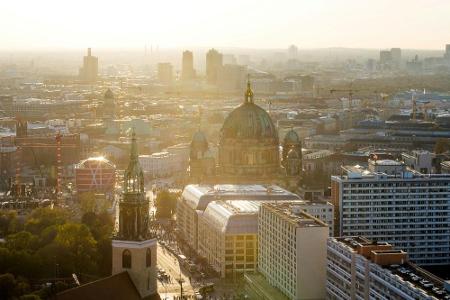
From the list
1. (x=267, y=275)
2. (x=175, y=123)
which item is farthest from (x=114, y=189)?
(x=175, y=123)

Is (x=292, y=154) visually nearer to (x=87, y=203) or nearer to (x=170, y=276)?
(x=87, y=203)

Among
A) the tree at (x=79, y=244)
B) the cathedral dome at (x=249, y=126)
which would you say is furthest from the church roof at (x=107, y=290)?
the cathedral dome at (x=249, y=126)

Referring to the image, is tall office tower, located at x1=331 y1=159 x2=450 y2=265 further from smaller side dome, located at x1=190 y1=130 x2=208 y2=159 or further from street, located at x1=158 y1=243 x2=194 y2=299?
smaller side dome, located at x1=190 y1=130 x2=208 y2=159

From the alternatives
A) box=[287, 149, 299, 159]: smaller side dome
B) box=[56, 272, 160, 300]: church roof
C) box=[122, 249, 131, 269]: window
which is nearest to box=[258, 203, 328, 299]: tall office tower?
box=[122, 249, 131, 269]: window

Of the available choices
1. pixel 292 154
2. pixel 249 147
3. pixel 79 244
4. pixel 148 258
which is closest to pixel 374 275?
pixel 148 258

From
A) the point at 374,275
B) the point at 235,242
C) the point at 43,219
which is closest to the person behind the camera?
the point at 374,275

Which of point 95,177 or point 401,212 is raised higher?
point 401,212

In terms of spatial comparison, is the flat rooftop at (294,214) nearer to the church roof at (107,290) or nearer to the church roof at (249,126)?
the church roof at (107,290)
